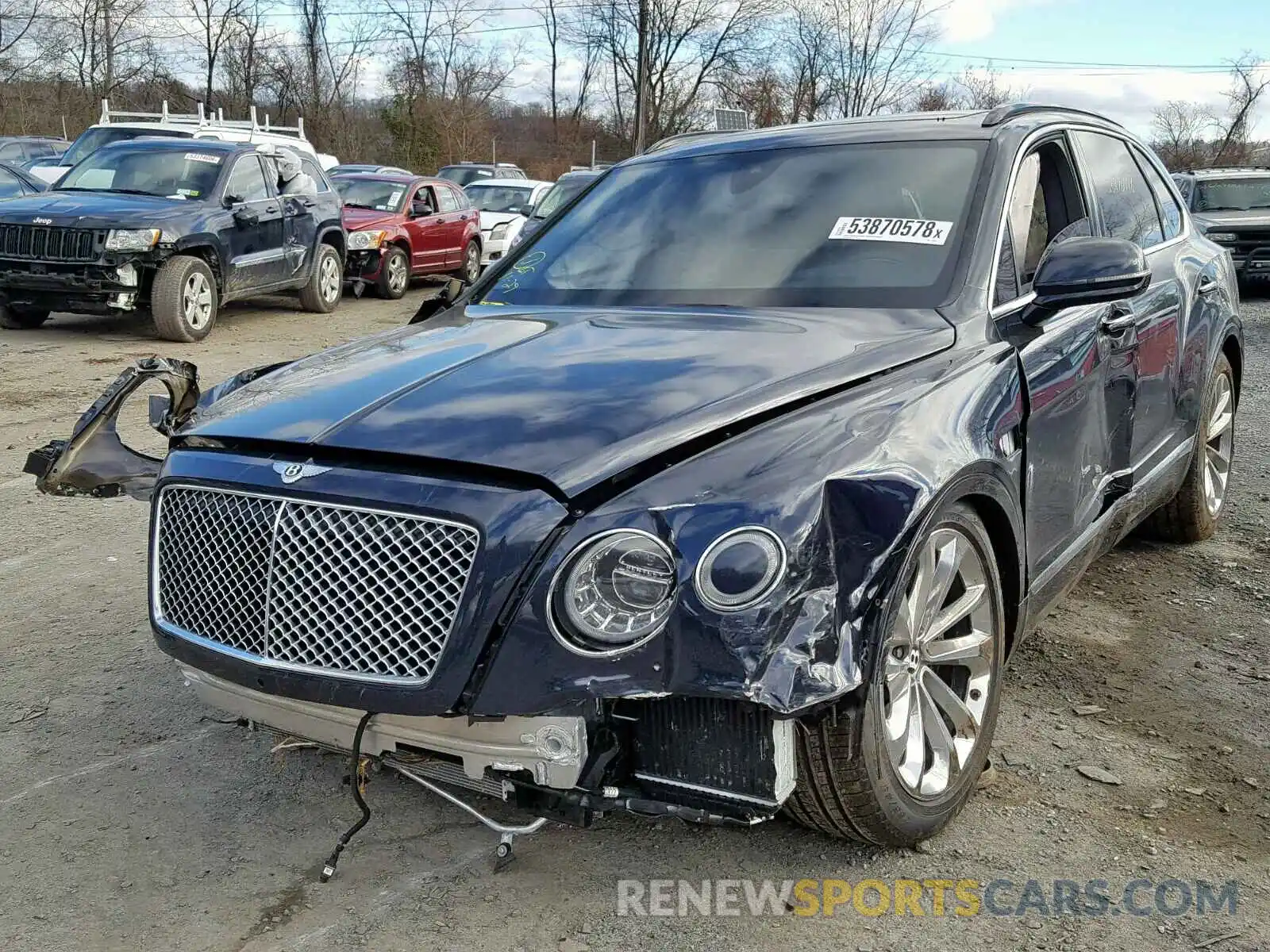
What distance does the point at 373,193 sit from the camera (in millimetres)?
16125

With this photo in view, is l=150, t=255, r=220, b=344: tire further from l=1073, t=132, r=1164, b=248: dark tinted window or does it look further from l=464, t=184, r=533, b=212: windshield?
l=464, t=184, r=533, b=212: windshield

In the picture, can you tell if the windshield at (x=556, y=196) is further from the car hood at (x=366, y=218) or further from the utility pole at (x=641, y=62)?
the utility pole at (x=641, y=62)

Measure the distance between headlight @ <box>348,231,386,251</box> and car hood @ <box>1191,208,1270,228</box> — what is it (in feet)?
35.1

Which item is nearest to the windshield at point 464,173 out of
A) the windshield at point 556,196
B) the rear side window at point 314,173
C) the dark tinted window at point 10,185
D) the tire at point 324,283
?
the dark tinted window at point 10,185

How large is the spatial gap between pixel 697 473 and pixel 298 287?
452 inches

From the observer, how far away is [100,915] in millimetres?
2561

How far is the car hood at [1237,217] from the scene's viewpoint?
1547cm

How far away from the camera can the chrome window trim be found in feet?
10.4

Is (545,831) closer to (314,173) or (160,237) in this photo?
(160,237)

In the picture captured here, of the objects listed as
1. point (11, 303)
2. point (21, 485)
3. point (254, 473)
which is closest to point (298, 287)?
point (11, 303)

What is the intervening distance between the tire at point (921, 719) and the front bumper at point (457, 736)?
0.49 metres

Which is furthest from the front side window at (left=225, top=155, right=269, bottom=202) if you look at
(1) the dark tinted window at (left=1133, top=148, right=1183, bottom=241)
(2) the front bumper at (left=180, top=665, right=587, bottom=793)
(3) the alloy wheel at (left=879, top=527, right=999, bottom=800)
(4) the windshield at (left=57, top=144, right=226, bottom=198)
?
(3) the alloy wheel at (left=879, top=527, right=999, bottom=800)

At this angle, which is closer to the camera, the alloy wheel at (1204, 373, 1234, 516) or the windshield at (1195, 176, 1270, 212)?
the alloy wheel at (1204, 373, 1234, 516)

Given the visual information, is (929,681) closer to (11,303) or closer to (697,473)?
(697,473)
